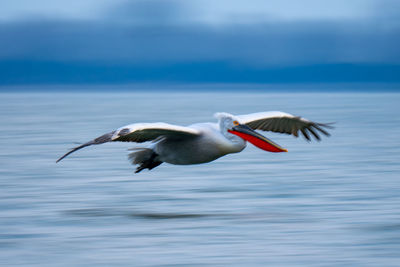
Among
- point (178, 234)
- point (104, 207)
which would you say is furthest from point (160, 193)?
point (178, 234)

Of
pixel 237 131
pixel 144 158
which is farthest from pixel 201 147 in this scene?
pixel 144 158

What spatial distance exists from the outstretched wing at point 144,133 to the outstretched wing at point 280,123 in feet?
2.77

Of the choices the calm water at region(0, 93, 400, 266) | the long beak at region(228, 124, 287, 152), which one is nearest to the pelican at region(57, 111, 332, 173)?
the long beak at region(228, 124, 287, 152)

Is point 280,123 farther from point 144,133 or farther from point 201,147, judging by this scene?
point 144,133

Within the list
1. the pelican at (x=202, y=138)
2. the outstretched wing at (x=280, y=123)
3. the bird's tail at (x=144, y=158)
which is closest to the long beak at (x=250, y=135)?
the pelican at (x=202, y=138)

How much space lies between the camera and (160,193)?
1116 cm

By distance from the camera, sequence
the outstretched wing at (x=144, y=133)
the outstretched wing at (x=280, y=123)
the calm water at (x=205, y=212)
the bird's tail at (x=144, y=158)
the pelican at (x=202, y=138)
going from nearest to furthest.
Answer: the calm water at (x=205, y=212)
the outstretched wing at (x=144, y=133)
the pelican at (x=202, y=138)
the outstretched wing at (x=280, y=123)
the bird's tail at (x=144, y=158)

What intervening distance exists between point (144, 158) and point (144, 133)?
1027mm

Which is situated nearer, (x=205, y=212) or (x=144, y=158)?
(x=205, y=212)

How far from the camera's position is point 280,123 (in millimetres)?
10305

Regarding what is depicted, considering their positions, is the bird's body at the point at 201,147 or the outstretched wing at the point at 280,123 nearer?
the bird's body at the point at 201,147

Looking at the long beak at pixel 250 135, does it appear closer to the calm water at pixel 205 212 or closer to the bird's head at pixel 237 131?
the bird's head at pixel 237 131

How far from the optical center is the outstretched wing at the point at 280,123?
9828 millimetres

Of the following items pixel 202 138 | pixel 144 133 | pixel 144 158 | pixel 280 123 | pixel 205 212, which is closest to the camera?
pixel 144 133
